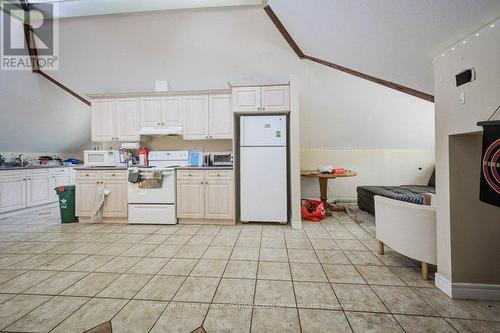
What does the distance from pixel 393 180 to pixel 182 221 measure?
4.75 meters

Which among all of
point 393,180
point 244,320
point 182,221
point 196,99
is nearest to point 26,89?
point 196,99

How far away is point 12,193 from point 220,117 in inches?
173

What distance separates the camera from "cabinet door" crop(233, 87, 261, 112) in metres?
3.34

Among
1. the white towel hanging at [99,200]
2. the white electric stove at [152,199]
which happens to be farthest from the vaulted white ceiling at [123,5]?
the white towel hanging at [99,200]

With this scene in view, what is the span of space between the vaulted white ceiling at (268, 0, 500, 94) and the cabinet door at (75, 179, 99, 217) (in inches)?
157

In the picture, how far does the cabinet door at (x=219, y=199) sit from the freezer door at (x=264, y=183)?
22 centimetres

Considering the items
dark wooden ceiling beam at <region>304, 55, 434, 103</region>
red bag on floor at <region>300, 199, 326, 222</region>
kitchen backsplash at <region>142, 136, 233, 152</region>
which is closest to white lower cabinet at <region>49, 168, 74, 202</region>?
kitchen backsplash at <region>142, 136, 233, 152</region>

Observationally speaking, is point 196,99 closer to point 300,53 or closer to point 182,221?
point 300,53

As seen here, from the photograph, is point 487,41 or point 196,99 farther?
point 196,99

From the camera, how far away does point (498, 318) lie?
1.38 metres

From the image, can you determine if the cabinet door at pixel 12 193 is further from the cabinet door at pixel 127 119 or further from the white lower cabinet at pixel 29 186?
the cabinet door at pixel 127 119

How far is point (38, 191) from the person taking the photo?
4484 millimetres

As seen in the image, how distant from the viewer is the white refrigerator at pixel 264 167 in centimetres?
334

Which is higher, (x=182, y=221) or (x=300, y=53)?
(x=300, y=53)
